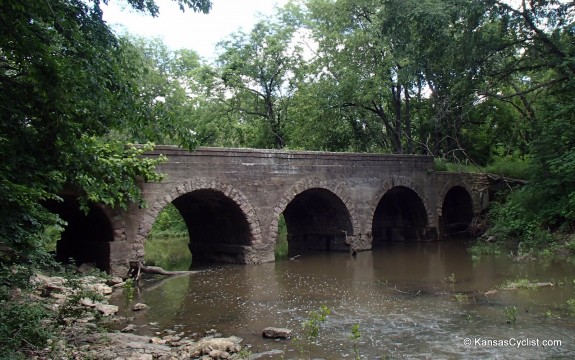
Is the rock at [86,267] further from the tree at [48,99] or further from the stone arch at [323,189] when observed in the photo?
the tree at [48,99]

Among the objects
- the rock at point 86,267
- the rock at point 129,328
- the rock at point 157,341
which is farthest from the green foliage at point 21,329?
the rock at point 86,267

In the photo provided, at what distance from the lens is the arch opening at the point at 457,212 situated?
21219 mm

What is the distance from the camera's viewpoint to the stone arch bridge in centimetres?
1252

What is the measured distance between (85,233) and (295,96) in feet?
50.3

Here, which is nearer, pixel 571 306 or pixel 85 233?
pixel 571 306

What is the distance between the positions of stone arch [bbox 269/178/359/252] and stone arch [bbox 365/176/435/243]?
2.37ft

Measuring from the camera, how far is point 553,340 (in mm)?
6473

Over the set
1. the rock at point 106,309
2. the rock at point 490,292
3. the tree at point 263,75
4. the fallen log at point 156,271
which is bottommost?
the rock at point 106,309

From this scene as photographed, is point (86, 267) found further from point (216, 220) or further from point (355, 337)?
point (355, 337)

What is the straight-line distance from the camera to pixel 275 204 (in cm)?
1494

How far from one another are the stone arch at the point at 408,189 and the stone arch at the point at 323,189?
722mm

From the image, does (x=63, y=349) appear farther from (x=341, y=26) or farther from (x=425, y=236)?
(x=341, y=26)

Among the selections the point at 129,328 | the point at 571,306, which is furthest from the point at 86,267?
the point at 571,306

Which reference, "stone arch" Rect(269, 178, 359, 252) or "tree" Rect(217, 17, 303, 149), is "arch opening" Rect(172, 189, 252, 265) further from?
"tree" Rect(217, 17, 303, 149)
